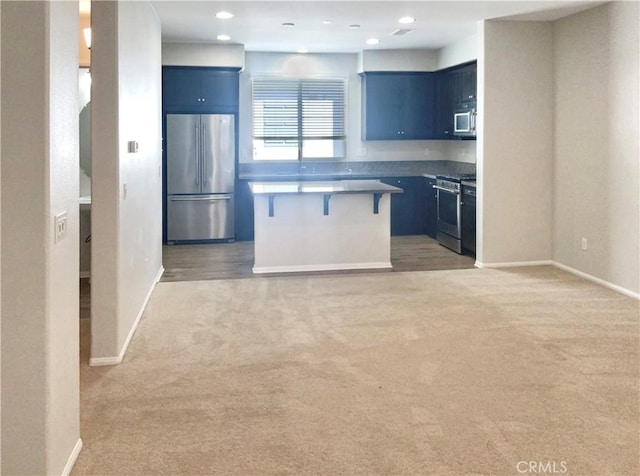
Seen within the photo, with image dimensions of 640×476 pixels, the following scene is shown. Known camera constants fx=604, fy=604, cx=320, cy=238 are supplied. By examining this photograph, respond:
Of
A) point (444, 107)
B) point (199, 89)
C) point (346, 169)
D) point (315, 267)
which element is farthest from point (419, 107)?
point (315, 267)

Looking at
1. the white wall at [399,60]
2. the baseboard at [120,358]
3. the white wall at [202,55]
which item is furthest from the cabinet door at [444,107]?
the baseboard at [120,358]

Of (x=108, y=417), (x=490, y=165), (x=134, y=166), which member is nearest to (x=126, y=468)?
(x=108, y=417)

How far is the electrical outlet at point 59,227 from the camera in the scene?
2.27 meters

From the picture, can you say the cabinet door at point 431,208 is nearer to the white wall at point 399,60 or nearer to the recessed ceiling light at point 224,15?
the white wall at point 399,60

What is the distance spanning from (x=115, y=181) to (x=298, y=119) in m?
5.66

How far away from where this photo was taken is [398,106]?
891cm

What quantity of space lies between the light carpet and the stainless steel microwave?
278cm

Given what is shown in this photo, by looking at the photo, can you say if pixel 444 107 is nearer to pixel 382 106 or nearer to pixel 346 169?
pixel 382 106

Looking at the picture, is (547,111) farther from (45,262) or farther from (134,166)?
(45,262)

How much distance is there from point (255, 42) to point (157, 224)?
3.24 meters

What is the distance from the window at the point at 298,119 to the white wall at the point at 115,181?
4336 millimetres

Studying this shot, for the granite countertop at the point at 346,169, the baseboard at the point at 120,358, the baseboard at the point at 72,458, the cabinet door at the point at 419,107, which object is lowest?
the baseboard at the point at 72,458

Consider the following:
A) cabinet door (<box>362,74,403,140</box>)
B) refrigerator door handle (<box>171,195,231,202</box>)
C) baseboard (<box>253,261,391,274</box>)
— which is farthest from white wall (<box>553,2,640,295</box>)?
refrigerator door handle (<box>171,195,231,202</box>)

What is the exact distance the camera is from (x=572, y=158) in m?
6.27
